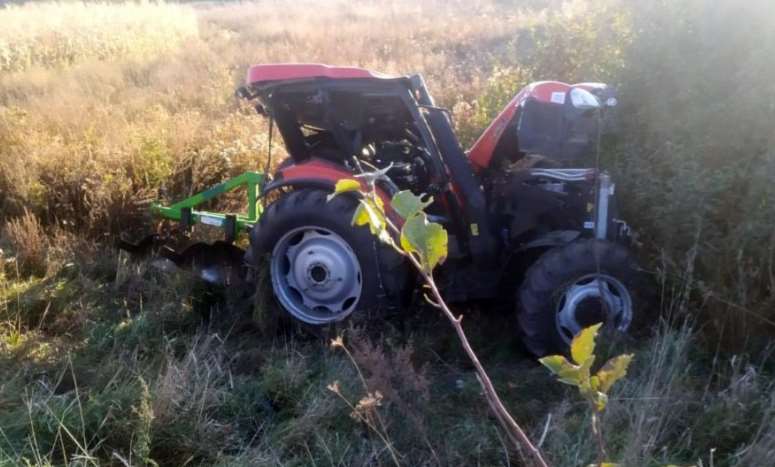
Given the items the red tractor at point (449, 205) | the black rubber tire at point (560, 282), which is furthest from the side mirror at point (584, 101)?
the black rubber tire at point (560, 282)

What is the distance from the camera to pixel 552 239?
413 centimetres

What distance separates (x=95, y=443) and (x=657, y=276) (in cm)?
277

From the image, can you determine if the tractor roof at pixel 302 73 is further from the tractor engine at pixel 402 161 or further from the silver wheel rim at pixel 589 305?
the silver wheel rim at pixel 589 305

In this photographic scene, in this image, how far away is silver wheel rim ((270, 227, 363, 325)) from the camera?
430 cm

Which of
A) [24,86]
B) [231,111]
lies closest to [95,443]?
[231,111]

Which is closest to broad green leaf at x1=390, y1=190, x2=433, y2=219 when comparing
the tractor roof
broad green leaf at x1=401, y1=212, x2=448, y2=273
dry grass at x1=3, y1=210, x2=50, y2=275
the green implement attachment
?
broad green leaf at x1=401, y1=212, x2=448, y2=273

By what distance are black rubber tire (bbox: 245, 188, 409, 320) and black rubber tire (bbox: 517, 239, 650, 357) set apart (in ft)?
2.21

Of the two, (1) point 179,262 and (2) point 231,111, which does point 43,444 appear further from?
(2) point 231,111

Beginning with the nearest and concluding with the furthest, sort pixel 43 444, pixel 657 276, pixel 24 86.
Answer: pixel 43 444 < pixel 657 276 < pixel 24 86

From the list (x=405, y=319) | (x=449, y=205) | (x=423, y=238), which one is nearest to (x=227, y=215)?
(x=405, y=319)

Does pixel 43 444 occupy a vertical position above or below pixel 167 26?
below

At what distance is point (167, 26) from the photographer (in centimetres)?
1742

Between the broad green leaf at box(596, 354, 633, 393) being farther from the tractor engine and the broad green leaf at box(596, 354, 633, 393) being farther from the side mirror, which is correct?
the tractor engine

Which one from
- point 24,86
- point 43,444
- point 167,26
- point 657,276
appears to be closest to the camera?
point 43,444
